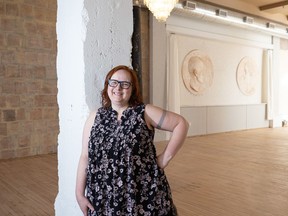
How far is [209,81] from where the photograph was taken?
9.43 metres

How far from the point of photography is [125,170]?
62.8 inches

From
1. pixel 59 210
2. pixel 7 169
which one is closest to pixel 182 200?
pixel 59 210

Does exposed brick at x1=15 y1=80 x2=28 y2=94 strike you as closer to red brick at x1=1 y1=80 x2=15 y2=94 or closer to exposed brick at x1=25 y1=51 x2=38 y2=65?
red brick at x1=1 y1=80 x2=15 y2=94

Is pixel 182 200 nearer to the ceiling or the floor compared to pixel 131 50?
nearer to the floor

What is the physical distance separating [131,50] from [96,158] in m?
0.85

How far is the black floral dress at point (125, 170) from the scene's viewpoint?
5.23ft

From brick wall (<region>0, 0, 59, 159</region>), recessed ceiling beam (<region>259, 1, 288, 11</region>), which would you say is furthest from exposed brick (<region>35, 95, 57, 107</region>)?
recessed ceiling beam (<region>259, 1, 288, 11</region>)

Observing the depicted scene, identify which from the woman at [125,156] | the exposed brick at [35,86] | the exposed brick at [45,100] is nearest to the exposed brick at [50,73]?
the exposed brick at [35,86]

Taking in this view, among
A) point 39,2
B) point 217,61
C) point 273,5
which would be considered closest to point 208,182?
point 39,2

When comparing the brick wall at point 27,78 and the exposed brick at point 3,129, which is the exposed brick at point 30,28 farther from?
the exposed brick at point 3,129

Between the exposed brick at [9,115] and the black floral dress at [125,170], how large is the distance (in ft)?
15.7

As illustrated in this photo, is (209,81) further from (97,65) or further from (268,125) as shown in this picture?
(97,65)

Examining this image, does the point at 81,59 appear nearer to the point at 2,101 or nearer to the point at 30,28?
the point at 2,101

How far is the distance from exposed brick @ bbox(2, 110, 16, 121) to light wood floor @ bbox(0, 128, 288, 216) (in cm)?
80
